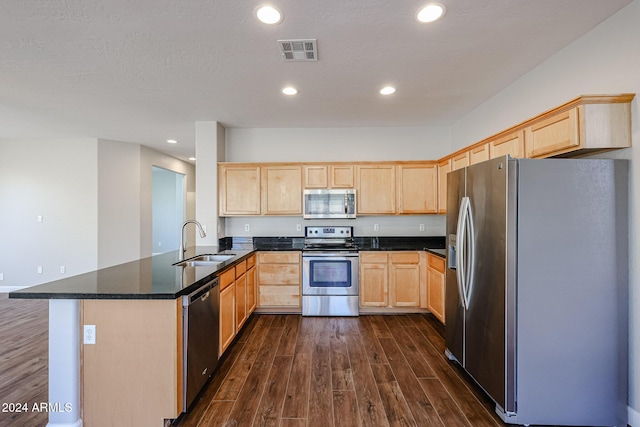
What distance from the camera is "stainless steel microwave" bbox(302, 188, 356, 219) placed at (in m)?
4.16

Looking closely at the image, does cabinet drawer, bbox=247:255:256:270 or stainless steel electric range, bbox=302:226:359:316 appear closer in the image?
cabinet drawer, bbox=247:255:256:270

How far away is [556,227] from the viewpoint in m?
1.86

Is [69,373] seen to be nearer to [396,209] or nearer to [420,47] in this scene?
[420,47]

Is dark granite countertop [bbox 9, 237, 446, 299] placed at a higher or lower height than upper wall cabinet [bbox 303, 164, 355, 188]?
lower

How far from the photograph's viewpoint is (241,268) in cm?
321

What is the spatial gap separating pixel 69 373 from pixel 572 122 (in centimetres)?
361

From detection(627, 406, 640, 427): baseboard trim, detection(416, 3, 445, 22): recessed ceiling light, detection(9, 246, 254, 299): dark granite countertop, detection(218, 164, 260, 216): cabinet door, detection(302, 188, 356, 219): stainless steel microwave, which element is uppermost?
detection(416, 3, 445, 22): recessed ceiling light

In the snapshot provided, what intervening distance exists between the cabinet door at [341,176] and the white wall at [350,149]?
0.36 meters

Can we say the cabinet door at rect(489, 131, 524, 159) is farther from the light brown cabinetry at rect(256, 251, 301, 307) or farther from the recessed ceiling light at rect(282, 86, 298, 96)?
the light brown cabinetry at rect(256, 251, 301, 307)

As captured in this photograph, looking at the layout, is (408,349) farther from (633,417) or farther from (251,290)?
(251,290)

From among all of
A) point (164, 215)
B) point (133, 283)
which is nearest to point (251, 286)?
point (133, 283)

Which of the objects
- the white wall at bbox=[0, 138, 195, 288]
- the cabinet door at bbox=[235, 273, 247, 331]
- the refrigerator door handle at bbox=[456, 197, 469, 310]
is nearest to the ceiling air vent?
the refrigerator door handle at bbox=[456, 197, 469, 310]

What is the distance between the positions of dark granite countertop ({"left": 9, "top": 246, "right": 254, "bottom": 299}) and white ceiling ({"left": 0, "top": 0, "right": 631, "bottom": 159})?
1.79 m

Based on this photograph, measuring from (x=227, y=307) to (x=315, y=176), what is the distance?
2235 mm
